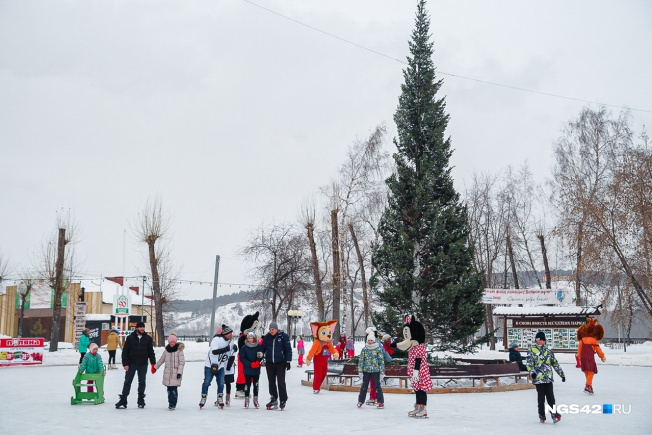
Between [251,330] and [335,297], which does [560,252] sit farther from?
[251,330]

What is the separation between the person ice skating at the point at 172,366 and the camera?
12.5m

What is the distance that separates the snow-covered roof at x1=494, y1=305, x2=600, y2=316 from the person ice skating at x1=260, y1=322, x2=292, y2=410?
2929cm

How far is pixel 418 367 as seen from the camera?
12.0 meters

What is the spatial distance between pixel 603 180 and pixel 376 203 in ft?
48.1

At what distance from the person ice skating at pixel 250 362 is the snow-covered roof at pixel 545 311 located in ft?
96.0

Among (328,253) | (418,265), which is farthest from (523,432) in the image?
(328,253)

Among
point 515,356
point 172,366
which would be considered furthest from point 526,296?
point 172,366

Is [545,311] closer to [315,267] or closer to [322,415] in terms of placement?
[315,267]

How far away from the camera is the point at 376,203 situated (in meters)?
42.1

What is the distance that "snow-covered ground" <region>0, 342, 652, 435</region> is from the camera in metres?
10.1

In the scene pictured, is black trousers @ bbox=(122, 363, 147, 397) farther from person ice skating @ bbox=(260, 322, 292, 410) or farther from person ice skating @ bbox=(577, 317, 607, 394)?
person ice skating @ bbox=(577, 317, 607, 394)

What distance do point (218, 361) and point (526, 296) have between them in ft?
113

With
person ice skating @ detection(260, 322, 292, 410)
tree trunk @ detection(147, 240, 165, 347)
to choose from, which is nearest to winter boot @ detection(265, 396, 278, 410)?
person ice skating @ detection(260, 322, 292, 410)

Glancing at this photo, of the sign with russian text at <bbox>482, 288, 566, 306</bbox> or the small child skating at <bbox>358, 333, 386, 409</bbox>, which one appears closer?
the small child skating at <bbox>358, 333, 386, 409</bbox>
